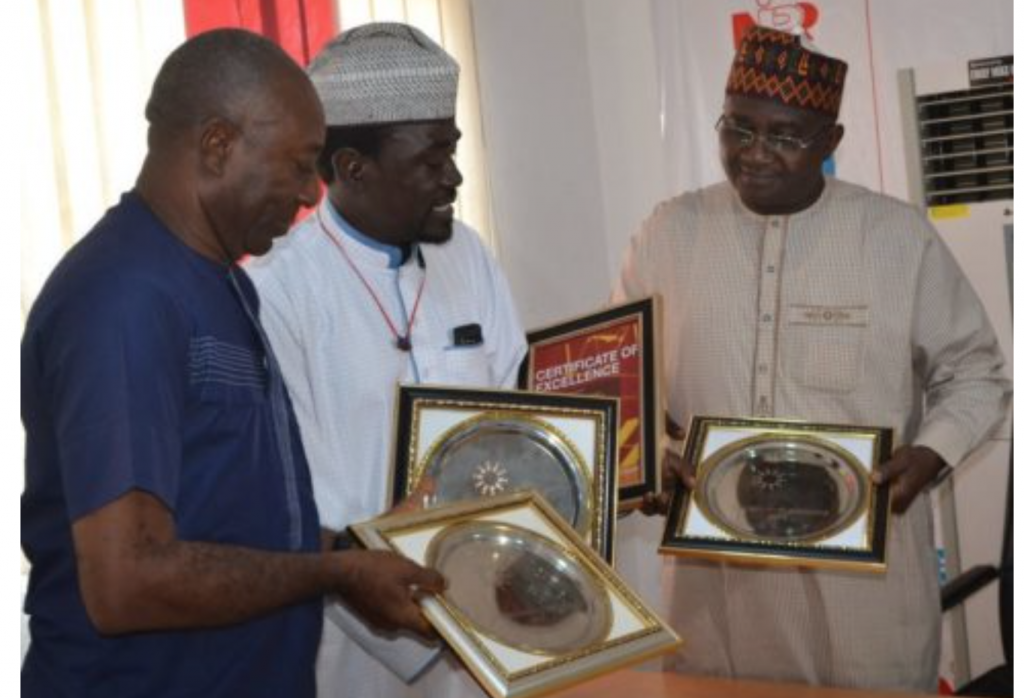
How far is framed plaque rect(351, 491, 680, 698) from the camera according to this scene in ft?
7.14

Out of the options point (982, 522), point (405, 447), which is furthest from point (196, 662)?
point (982, 522)

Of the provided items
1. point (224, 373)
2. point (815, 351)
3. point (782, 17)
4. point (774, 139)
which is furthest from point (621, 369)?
point (782, 17)

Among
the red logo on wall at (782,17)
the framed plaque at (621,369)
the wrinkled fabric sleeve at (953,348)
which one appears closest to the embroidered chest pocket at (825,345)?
the wrinkled fabric sleeve at (953,348)

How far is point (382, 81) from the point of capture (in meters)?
2.76

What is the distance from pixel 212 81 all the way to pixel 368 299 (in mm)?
826

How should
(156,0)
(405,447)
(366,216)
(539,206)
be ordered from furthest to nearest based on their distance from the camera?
(539,206), (156,0), (366,216), (405,447)

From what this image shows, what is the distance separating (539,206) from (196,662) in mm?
3950

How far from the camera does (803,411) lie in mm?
3395

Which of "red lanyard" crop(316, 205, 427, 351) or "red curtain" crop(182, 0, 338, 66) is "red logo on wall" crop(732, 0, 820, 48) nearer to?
"red curtain" crop(182, 0, 338, 66)

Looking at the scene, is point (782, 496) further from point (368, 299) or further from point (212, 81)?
point (212, 81)

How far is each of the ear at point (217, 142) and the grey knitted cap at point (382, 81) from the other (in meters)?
0.69

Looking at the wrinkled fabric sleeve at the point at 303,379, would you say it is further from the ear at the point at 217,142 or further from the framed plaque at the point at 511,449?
the ear at the point at 217,142

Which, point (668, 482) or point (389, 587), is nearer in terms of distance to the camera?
point (389, 587)

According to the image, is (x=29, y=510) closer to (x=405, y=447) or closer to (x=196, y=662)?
(x=196, y=662)
